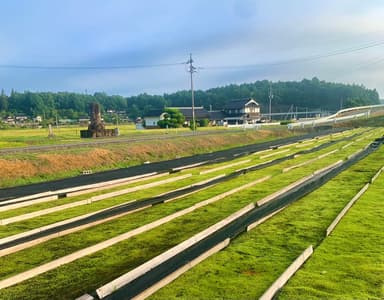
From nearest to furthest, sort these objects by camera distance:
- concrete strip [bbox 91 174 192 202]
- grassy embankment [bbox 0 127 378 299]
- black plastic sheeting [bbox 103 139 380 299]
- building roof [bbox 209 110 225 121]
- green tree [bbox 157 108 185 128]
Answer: black plastic sheeting [bbox 103 139 380 299] < grassy embankment [bbox 0 127 378 299] < concrete strip [bbox 91 174 192 202] < green tree [bbox 157 108 185 128] < building roof [bbox 209 110 225 121]

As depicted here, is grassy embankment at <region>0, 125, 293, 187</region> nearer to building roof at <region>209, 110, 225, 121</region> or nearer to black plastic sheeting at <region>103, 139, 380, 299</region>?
black plastic sheeting at <region>103, 139, 380, 299</region>

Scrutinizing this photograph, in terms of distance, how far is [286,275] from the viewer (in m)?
6.13

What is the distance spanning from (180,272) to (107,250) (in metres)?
2.29

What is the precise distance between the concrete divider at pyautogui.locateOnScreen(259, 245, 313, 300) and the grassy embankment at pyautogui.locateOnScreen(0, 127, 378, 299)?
9.11 ft

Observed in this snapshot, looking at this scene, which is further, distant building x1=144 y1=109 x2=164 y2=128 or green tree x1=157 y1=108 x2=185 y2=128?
distant building x1=144 y1=109 x2=164 y2=128

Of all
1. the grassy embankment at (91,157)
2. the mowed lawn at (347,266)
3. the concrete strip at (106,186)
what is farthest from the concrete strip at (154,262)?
the grassy embankment at (91,157)

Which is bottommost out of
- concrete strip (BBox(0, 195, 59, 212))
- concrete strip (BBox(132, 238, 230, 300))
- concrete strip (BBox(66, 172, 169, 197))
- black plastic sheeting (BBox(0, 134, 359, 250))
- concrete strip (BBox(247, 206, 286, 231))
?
concrete strip (BBox(66, 172, 169, 197))

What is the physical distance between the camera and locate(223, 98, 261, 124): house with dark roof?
87250 millimetres

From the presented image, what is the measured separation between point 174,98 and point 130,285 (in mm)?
148214

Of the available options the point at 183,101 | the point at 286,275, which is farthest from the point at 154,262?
the point at 183,101

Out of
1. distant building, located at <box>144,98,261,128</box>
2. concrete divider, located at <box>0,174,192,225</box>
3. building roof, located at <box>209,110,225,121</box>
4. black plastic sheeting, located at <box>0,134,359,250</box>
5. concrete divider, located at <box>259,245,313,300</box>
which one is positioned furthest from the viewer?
building roof, located at <box>209,110,225,121</box>

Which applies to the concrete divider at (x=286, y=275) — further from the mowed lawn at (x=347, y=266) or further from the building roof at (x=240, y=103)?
the building roof at (x=240, y=103)

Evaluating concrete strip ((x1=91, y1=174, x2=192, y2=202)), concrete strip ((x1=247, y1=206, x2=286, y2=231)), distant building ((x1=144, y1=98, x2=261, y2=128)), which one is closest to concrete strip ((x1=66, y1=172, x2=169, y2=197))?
concrete strip ((x1=91, y1=174, x2=192, y2=202))

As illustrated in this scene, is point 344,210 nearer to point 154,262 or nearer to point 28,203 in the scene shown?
point 154,262
